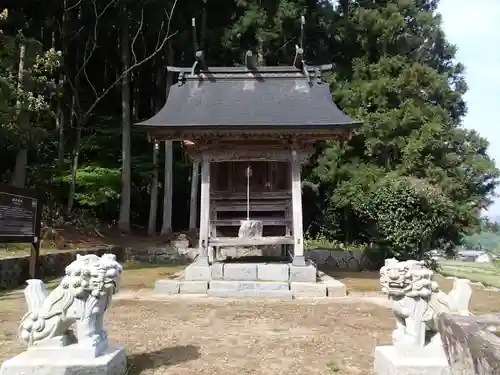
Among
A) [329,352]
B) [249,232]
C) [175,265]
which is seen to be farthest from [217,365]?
[175,265]

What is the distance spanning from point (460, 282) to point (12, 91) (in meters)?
13.5

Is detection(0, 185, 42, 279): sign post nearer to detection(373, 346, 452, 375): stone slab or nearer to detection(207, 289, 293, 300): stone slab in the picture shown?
detection(207, 289, 293, 300): stone slab

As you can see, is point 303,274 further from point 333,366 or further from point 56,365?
point 56,365

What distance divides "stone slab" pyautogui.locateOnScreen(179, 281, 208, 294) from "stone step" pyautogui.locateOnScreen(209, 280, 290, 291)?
145mm

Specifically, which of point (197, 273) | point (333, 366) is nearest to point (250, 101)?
point (197, 273)

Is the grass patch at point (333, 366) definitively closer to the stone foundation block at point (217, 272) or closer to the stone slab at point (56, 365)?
the stone slab at point (56, 365)

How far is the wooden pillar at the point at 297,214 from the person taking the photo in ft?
34.2

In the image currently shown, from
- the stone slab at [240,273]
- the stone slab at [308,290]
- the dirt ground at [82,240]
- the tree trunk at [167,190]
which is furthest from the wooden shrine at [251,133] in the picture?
the tree trunk at [167,190]

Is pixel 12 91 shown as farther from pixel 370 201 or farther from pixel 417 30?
pixel 417 30

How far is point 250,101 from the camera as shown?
11570 millimetres

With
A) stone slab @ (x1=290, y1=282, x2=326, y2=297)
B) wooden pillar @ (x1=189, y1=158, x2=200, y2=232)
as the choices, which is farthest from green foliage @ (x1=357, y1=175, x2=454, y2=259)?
wooden pillar @ (x1=189, y1=158, x2=200, y2=232)

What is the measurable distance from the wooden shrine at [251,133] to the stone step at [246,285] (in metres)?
0.85

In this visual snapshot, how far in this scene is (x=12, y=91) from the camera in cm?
1370

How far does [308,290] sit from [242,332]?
11.7 ft
